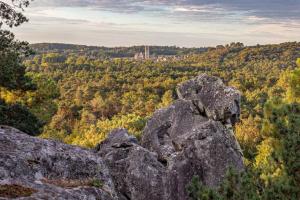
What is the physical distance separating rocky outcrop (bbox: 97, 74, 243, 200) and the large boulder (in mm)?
3996

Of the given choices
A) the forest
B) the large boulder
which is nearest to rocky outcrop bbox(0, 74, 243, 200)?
the large boulder

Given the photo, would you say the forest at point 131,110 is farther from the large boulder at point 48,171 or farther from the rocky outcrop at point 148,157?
the large boulder at point 48,171

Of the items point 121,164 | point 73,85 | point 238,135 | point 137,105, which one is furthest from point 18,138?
point 73,85

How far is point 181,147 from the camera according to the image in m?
19.4

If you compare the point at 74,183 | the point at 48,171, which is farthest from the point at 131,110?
the point at 74,183

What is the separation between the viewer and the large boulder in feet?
31.5

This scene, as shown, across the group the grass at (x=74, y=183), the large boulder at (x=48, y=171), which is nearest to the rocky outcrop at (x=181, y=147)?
the large boulder at (x=48, y=171)

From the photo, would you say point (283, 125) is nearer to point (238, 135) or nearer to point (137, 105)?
point (238, 135)

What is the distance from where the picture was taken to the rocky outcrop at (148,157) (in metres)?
10.5

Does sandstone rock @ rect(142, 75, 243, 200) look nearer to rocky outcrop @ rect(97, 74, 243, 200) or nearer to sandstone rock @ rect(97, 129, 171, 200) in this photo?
rocky outcrop @ rect(97, 74, 243, 200)

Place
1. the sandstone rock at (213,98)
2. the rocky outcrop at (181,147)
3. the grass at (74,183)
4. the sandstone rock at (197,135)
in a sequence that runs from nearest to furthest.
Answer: the grass at (74,183) → the rocky outcrop at (181,147) → the sandstone rock at (197,135) → the sandstone rock at (213,98)

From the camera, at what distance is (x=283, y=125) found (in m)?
11.4

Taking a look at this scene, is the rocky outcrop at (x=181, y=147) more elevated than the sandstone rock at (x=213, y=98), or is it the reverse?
the sandstone rock at (x=213, y=98)

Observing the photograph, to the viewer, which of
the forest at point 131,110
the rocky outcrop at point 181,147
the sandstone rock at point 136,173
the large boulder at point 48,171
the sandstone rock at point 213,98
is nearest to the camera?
the large boulder at point 48,171
